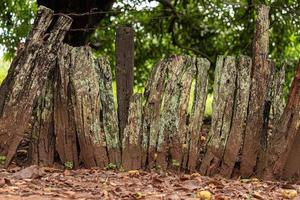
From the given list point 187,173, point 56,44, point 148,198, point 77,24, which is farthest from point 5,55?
point 148,198

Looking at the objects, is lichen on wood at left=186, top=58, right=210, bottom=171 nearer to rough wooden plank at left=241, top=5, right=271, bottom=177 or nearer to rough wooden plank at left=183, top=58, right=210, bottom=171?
rough wooden plank at left=183, top=58, right=210, bottom=171

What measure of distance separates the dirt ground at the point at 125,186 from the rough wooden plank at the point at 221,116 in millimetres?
173

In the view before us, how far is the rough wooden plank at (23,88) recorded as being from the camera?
479 centimetres

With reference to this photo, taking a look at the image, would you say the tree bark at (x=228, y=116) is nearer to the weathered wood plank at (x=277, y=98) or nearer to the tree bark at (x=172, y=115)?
the tree bark at (x=172, y=115)

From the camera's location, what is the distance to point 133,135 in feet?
15.9

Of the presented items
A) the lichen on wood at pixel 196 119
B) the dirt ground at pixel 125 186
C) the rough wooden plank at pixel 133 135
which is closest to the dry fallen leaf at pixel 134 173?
the dirt ground at pixel 125 186

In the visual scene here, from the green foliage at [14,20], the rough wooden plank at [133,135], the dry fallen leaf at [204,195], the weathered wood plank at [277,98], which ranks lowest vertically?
the dry fallen leaf at [204,195]

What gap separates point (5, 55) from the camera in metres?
8.48

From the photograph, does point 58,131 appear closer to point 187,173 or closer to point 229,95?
point 187,173

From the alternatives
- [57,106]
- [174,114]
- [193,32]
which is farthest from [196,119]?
[193,32]

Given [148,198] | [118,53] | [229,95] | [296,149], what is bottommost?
→ [148,198]

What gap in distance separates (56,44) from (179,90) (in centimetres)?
109

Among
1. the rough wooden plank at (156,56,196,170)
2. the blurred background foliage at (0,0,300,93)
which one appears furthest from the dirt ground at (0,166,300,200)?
the blurred background foliage at (0,0,300,93)

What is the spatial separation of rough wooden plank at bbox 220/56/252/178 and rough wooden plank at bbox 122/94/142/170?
0.72 metres
